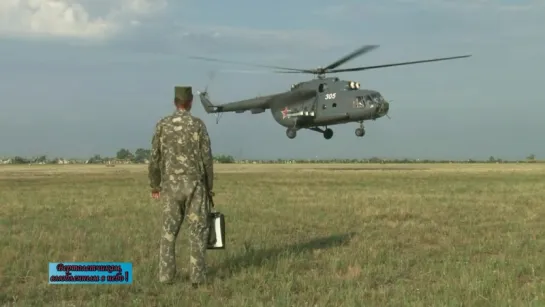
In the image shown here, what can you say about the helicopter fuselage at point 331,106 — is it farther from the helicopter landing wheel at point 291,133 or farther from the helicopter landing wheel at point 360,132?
the helicopter landing wheel at point 360,132

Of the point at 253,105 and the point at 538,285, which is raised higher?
the point at 253,105

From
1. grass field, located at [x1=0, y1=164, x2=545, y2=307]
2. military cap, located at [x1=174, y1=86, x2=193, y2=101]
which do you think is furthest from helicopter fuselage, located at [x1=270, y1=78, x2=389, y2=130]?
military cap, located at [x1=174, y1=86, x2=193, y2=101]

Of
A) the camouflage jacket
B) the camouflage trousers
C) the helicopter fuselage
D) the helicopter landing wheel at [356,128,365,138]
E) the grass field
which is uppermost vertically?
the helicopter fuselage

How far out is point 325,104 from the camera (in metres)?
40.8

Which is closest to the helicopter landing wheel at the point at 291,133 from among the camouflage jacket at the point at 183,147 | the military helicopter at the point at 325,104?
the military helicopter at the point at 325,104

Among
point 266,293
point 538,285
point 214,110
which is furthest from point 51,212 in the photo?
point 214,110

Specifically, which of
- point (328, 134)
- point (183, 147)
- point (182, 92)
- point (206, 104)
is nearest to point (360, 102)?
point (328, 134)

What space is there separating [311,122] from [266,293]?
35936 millimetres

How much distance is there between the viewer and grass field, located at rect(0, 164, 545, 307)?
21.9 ft

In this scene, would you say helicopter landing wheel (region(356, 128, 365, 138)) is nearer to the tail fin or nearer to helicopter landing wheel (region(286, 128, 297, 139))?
helicopter landing wheel (region(286, 128, 297, 139))

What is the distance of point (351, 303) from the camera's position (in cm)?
621

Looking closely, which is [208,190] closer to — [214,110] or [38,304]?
[38,304]

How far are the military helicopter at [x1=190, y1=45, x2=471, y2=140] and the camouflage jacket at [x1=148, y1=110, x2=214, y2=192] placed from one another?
30.3m

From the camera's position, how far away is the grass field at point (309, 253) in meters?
6.69
